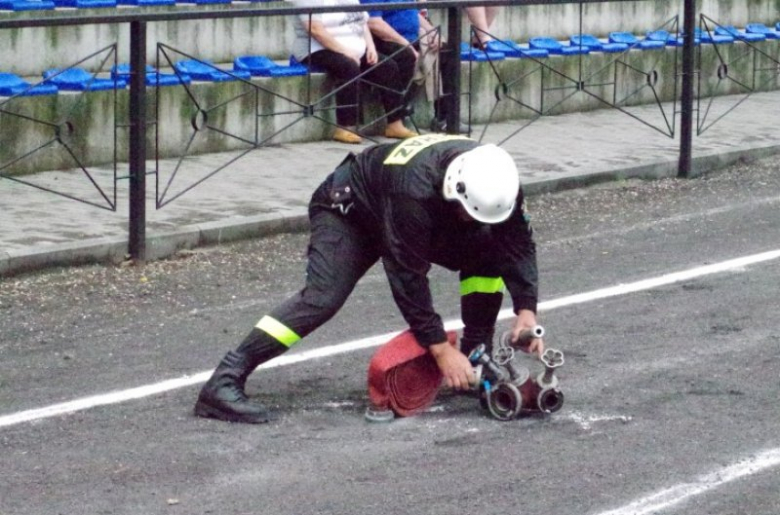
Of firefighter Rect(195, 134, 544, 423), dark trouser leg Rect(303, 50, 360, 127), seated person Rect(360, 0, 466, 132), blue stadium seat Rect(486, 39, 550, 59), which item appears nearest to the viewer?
firefighter Rect(195, 134, 544, 423)

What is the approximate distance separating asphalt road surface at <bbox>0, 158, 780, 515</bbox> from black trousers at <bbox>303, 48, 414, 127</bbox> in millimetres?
2897

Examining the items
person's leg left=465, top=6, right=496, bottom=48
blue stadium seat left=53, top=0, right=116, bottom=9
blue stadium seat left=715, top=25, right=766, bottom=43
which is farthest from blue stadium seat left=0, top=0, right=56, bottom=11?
blue stadium seat left=715, top=25, right=766, bottom=43

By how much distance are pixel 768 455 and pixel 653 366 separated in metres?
1.32

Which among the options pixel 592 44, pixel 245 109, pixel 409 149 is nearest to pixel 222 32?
pixel 245 109

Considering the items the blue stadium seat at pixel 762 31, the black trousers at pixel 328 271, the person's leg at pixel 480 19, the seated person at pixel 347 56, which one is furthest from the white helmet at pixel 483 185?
the blue stadium seat at pixel 762 31

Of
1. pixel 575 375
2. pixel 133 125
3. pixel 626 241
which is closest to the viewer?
pixel 575 375

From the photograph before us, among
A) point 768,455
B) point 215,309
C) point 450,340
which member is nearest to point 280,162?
point 215,309

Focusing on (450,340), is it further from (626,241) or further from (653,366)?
(626,241)

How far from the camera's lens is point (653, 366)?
768 centimetres

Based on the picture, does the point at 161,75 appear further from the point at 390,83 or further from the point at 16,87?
the point at 390,83

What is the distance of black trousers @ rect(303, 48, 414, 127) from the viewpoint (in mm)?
13211

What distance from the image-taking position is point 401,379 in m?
6.93

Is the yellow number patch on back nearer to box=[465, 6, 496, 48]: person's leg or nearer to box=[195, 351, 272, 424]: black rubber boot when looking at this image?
box=[195, 351, 272, 424]: black rubber boot

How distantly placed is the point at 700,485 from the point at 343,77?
775cm
